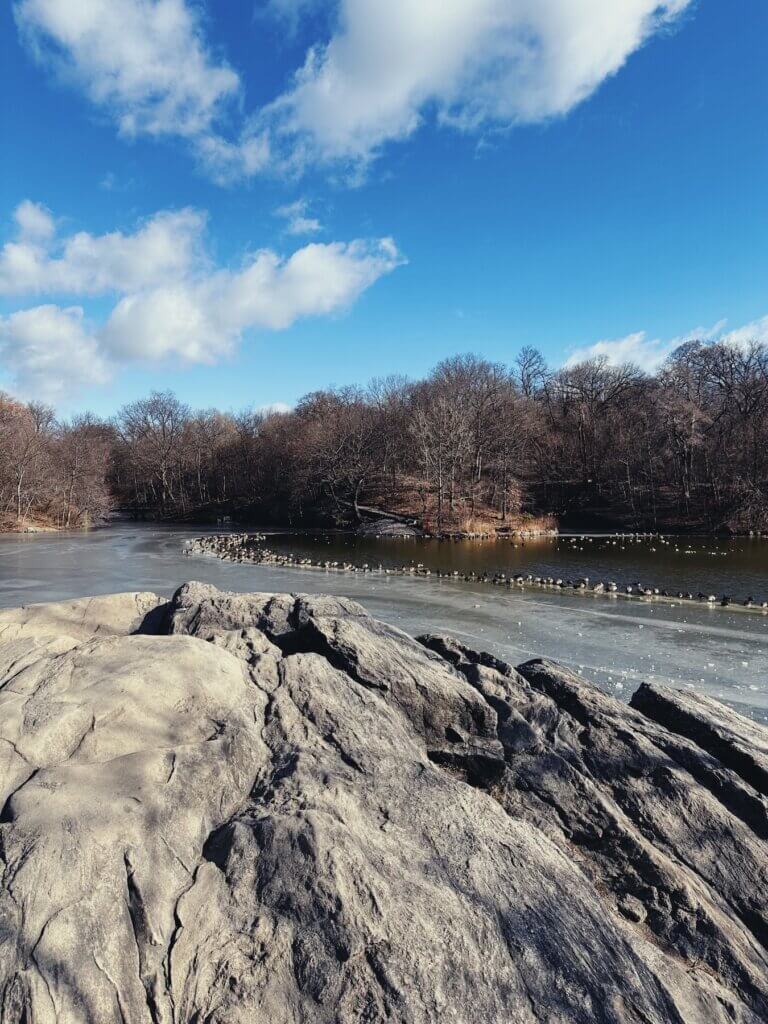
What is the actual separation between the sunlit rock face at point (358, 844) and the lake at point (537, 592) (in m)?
5.27

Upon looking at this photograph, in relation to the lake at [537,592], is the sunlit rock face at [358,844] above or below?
above

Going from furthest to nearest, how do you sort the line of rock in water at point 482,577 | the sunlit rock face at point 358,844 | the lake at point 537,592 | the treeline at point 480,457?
the treeline at point 480,457, the line of rock in water at point 482,577, the lake at point 537,592, the sunlit rock face at point 358,844

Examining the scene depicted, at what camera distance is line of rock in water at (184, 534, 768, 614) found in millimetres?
20625

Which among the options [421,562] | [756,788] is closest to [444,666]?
[756,788]

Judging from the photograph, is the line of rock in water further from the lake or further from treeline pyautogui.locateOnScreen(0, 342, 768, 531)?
treeline pyautogui.locateOnScreen(0, 342, 768, 531)

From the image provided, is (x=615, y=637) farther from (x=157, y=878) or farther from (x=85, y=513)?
(x=85, y=513)

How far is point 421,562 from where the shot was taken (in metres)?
31.8

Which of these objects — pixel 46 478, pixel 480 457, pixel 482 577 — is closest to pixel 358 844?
pixel 482 577

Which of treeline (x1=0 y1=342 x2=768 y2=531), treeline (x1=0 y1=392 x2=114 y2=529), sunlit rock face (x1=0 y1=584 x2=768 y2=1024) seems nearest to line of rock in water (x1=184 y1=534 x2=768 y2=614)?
sunlit rock face (x1=0 y1=584 x2=768 y2=1024)

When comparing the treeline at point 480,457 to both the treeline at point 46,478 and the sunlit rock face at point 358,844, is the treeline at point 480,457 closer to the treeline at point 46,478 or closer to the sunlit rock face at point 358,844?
the treeline at point 46,478

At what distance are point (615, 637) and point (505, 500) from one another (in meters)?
40.6

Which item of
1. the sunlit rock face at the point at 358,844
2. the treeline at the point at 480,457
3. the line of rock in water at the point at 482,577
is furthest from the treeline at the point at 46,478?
the sunlit rock face at the point at 358,844

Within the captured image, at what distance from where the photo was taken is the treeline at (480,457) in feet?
173

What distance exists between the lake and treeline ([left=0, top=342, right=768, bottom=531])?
13.1m
